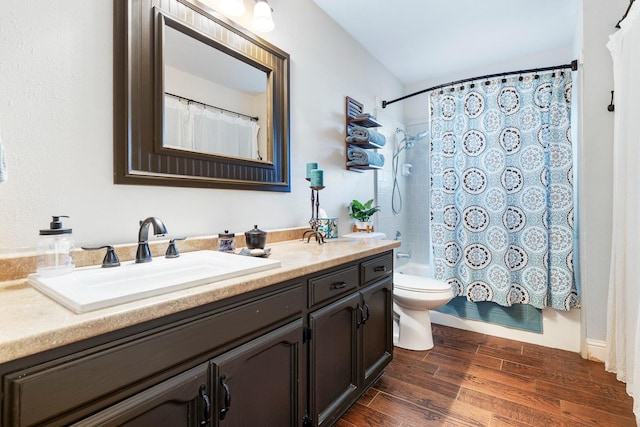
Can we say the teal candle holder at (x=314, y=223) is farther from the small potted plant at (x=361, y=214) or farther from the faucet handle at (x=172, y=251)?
the faucet handle at (x=172, y=251)

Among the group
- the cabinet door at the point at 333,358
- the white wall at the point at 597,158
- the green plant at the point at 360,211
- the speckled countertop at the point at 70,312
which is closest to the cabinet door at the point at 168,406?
the speckled countertop at the point at 70,312

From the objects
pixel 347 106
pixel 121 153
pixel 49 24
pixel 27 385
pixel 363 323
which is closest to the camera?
pixel 27 385

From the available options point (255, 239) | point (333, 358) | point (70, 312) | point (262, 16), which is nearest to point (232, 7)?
point (262, 16)

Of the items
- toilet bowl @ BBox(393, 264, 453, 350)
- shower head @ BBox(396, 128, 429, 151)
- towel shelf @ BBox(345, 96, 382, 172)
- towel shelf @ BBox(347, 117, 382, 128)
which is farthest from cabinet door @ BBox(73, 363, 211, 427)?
shower head @ BBox(396, 128, 429, 151)

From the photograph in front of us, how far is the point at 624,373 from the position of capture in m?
1.62

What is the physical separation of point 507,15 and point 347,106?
51.4 inches

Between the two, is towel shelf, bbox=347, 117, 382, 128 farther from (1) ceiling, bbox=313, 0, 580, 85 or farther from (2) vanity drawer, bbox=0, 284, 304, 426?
(2) vanity drawer, bbox=0, 284, 304, 426

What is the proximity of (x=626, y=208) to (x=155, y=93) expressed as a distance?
2236 millimetres

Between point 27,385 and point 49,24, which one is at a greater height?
point 49,24

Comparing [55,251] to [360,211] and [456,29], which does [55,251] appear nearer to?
[360,211]

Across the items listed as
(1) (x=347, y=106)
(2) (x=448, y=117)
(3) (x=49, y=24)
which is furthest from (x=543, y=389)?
(3) (x=49, y=24)

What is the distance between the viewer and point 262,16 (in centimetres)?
160

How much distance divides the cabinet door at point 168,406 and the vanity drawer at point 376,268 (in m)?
0.91

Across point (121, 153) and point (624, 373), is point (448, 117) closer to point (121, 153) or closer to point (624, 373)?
point (624, 373)
